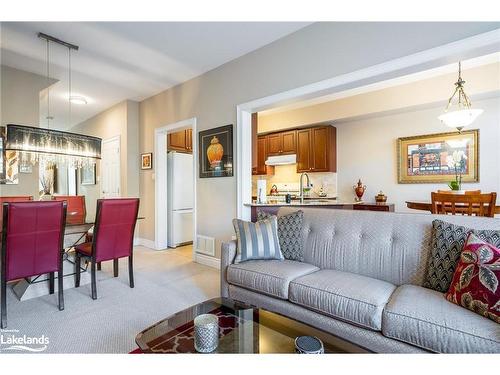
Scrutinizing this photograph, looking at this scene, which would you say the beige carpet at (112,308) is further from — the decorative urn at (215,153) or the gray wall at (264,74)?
the decorative urn at (215,153)

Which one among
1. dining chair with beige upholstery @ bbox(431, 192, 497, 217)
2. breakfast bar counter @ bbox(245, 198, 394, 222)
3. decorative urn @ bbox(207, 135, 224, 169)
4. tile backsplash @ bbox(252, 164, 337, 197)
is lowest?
breakfast bar counter @ bbox(245, 198, 394, 222)

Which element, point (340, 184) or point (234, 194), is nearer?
point (234, 194)

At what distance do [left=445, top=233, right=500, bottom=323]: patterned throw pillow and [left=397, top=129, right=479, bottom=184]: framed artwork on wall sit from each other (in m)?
3.10

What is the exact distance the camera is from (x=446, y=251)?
5.40 feet

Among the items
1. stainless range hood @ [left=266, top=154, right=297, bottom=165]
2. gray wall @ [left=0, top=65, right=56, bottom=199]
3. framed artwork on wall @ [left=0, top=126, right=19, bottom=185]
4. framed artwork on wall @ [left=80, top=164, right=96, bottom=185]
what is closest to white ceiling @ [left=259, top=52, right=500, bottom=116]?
stainless range hood @ [left=266, top=154, right=297, bottom=165]

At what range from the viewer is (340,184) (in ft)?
17.3

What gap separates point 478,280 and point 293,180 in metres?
4.69

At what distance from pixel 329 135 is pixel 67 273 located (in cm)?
471

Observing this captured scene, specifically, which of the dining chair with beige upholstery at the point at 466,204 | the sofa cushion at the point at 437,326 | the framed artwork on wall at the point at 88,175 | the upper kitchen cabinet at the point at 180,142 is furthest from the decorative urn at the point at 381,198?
the framed artwork on wall at the point at 88,175

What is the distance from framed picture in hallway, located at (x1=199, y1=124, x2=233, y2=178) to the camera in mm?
3557

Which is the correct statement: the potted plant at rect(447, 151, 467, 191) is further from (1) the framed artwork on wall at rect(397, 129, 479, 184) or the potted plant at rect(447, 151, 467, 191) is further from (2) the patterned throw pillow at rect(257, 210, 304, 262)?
(2) the patterned throw pillow at rect(257, 210, 304, 262)

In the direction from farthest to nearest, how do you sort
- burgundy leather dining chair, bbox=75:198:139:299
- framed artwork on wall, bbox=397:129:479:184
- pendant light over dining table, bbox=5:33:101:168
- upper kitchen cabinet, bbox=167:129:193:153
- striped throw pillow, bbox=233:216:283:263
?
upper kitchen cabinet, bbox=167:129:193:153 → framed artwork on wall, bbox=397:129:479:184 → pendant light over dining table, bbox=5:33:101:168 → burgundy leather dining chair, bbox=75:198:139:299 → striped throw pillow, bbox=233:216:283:263
